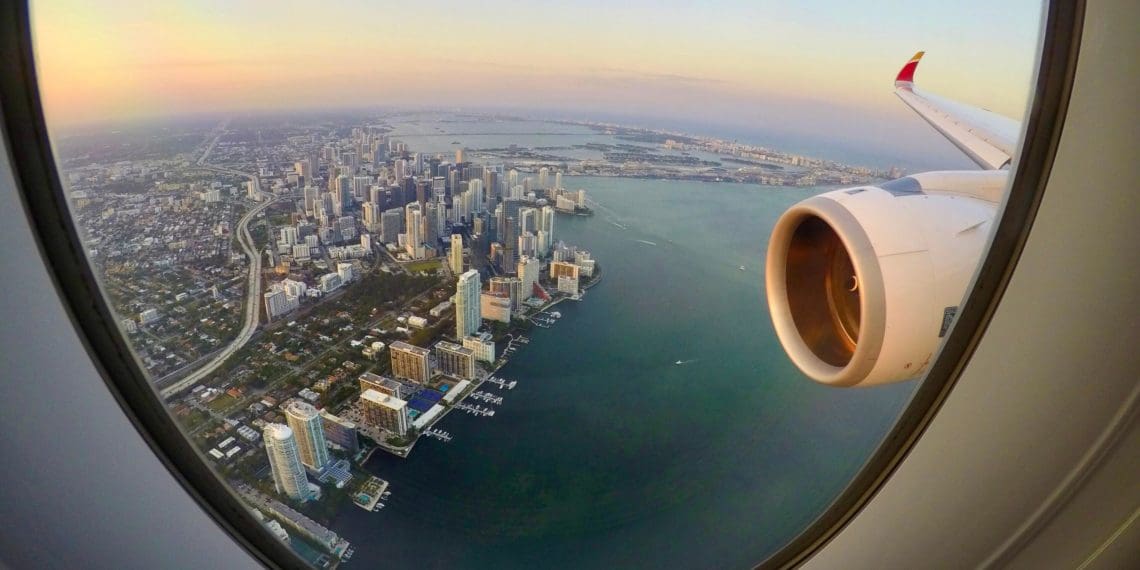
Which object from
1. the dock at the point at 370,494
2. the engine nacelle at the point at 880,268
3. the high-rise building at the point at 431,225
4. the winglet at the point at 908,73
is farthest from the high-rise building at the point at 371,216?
the winglet at the point at 908,73

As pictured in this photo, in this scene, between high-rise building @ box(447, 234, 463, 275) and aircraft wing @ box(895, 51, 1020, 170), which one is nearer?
aircraft wing @ box(895, 51, 1020, 170)

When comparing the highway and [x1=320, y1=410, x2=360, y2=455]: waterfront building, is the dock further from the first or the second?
the highway

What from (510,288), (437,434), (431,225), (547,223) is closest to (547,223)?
(547,223)

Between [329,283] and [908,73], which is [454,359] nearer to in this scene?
[329,283]

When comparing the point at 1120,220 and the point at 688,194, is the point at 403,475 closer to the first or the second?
the point at 688,194

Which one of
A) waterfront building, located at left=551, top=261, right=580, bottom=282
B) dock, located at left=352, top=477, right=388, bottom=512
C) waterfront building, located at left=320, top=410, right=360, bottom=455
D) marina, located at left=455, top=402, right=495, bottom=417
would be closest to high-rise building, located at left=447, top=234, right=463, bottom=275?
waterfront building, located at left=551, top=261, right=580, bottom=282

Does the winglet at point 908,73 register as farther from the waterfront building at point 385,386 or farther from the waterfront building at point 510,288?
the waterfront building at point 385,386
